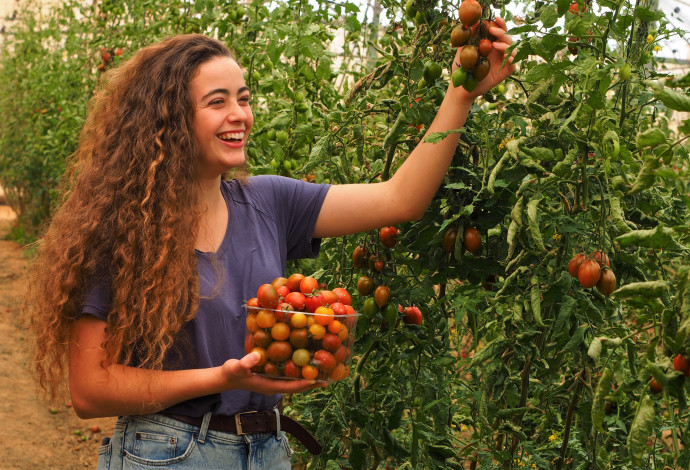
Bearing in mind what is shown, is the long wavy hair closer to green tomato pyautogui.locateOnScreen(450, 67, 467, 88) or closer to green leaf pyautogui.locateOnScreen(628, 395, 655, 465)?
green tomato pyautogui.locateOnScreen(450, 67, 467, 88)

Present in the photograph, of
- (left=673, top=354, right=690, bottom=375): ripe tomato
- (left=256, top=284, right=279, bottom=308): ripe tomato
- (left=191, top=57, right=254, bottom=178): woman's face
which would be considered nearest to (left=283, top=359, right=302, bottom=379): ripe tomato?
(left=256, top=284, right=279, bottom=308): ripe tomato

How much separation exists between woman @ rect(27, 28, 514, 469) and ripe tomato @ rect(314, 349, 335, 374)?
5 cm

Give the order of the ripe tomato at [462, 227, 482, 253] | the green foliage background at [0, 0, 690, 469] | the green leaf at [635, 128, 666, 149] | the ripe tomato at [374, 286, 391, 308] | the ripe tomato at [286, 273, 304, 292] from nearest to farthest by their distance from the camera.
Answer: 1. the green leaf at [635, 128, 666, 149]
2. the green foliage background at [0, 0, 690, 469]
3. the ripe tomato at [286, 273, 304, 292]
4. the ripe tomato at [462, 227, 482, 253]
5. the ripe tomato at [374, 286, 391, 308]

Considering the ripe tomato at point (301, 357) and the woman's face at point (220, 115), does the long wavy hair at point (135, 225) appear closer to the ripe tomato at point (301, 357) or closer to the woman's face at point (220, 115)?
the woman's face at point (220, 115)

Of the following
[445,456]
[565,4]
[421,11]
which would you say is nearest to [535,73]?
[565,4]

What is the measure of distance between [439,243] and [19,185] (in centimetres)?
727

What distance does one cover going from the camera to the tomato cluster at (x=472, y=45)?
5.18ft

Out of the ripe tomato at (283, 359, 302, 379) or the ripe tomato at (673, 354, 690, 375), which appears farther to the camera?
the ripe tomato at (283, 359, 302, 379)

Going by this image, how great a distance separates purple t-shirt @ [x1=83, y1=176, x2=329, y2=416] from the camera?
5.29 ft

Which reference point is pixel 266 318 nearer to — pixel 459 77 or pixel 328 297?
pixel 328 297

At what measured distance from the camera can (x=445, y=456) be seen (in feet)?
6.13

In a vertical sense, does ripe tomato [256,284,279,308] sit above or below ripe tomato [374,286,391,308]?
above

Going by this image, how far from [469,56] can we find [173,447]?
98 centimetres

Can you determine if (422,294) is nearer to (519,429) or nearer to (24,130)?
(519,429)
